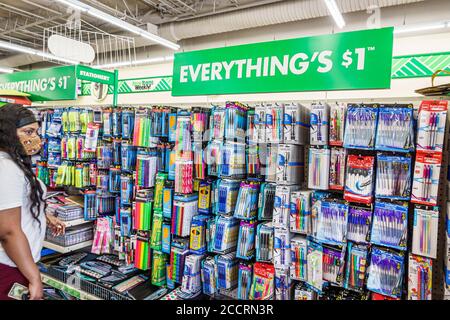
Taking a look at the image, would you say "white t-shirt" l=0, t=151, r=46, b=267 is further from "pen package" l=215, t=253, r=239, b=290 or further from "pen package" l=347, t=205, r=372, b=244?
"pen package" l=347, t=205, r=372, b=244

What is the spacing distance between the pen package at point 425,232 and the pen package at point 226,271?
4.22 ft

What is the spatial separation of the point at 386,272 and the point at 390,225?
31 centimetres

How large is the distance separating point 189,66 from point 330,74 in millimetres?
1186

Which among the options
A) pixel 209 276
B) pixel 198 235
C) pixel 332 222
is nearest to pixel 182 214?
pixel 198 235

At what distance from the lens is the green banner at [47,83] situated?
3.55 meters

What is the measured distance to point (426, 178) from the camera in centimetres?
181

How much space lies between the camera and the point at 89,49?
5.35 meters

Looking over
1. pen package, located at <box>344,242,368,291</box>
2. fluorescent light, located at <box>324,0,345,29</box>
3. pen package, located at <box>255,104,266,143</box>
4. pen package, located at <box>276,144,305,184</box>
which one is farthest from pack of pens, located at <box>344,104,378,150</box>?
fluorescent light, located at <box>324,0,345,29</box>

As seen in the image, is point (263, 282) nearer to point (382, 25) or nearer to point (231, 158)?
point (231, 158)

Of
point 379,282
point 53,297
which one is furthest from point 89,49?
point 379,282

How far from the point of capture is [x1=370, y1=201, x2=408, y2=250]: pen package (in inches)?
73.8

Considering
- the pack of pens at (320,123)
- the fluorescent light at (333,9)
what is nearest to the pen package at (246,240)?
the pack of pens at (320,123)

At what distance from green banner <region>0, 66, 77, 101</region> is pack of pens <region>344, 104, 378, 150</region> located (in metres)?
3.07

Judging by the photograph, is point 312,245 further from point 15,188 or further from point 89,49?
point 89,49
